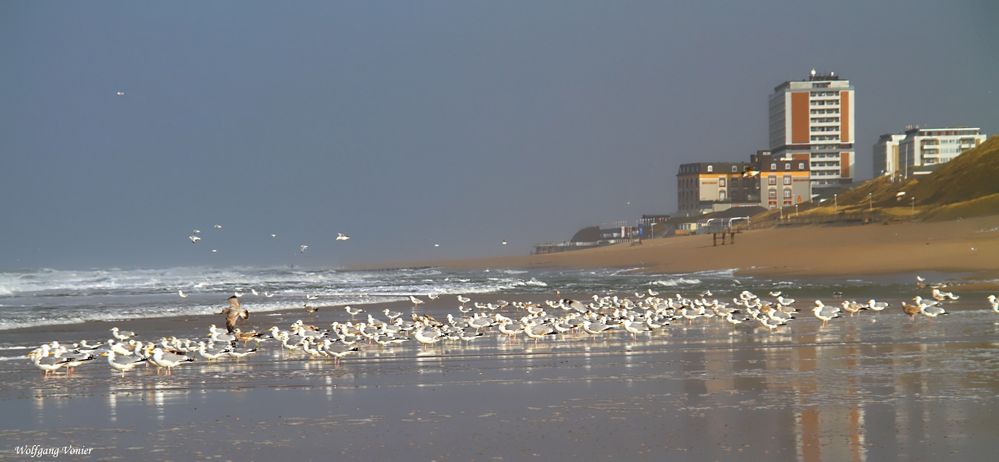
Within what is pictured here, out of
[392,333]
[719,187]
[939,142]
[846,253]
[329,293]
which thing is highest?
[939,142]

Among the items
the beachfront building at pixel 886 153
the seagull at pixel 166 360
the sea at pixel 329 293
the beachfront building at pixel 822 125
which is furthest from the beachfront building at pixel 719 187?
the seagull at pixel 166 360

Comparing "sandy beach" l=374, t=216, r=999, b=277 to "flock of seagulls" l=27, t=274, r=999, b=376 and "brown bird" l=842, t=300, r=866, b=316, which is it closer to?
"brown bird" l=842, t=300, r=866, b=316

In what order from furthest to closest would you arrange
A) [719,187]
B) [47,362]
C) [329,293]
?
[719,187] < [329,293] < [47,362]

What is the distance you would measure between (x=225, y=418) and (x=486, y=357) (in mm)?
6110

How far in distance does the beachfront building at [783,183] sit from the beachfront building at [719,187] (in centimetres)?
248

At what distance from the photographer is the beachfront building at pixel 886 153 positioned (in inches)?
6855

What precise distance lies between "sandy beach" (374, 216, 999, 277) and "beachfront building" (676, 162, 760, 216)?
75.7 metres

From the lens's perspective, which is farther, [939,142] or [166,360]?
[939,142]

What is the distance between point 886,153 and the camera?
178250 mm

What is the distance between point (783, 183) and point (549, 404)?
445 ft

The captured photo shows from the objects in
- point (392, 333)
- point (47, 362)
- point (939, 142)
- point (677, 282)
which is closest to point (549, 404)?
point (47, 362)

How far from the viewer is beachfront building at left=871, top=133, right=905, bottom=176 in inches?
6855

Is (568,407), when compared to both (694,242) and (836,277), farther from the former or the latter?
(694,242)

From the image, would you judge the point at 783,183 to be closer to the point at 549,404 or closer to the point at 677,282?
the point at 677,282
